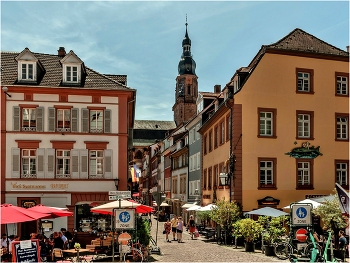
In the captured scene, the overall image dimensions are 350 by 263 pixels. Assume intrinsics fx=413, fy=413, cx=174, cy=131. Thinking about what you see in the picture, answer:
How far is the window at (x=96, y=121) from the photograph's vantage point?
27.2 metres

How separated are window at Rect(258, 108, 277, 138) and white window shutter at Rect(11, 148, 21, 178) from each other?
50.4 feet

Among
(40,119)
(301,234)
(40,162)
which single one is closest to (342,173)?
(301,234)

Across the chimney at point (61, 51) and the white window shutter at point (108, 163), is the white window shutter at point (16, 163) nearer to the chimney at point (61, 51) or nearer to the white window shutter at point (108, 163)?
the white window shutter at point (108, 163)

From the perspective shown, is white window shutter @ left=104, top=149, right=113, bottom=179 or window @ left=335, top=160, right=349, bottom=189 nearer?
white window shutter @ left=104, top=149, right=113, bottom=179

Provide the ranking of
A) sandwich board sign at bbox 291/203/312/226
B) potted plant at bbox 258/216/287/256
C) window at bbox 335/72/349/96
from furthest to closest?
window at bbox 335/72/349/96 → potted plant at bbox 258/216/287/256 → sandwich board sign at bbox 291/203/312/226

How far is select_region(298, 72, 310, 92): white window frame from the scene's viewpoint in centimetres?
2755

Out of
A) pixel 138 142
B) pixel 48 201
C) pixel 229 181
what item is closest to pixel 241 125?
pixel 229 181

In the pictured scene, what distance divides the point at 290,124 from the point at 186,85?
290ft

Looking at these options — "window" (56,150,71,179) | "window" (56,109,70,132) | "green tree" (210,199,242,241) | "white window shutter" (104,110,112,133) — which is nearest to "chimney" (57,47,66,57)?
"window" (56,109,70,132)

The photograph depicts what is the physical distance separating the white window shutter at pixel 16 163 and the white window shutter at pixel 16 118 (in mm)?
1412

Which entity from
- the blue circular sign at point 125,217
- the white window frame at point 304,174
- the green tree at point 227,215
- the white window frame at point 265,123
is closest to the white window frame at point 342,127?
the white window frame at point 304,174

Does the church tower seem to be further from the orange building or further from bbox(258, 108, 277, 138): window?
bbox(258, 108, 277, 138): window

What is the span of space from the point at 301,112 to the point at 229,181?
259 inches

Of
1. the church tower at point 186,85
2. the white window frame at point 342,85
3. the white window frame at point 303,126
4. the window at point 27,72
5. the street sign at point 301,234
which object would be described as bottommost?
the street sign at point 301,234
